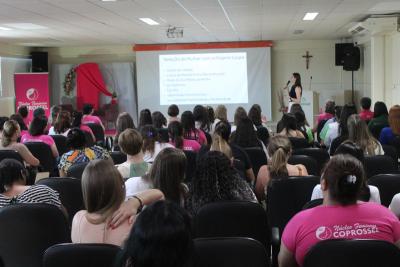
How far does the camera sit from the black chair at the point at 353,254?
193cm

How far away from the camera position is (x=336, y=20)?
31.9 feet

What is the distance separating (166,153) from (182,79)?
10838mm

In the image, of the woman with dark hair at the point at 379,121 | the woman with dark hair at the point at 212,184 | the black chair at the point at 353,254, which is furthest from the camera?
the woman with dark hair at the point at 379,121

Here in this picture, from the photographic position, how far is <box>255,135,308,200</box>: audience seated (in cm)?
388

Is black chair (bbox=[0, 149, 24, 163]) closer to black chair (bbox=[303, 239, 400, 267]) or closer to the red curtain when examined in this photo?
black chair (bbox=[303, 239, 400, 267])

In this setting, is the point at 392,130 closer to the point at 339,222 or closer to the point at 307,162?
the point at 307,162

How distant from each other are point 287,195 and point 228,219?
3.35 ft

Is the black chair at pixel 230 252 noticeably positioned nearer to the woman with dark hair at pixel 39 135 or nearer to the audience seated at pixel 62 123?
the woman with dark hair at pixel 39 135

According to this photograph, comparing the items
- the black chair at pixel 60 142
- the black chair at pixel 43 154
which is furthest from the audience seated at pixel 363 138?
the black chair at pixel 60 142

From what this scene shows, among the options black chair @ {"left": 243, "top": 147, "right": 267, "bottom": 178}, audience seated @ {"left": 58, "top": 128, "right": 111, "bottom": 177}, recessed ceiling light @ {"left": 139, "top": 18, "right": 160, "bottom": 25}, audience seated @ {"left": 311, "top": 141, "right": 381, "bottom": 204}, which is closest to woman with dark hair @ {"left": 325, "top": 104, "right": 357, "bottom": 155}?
black chair @ {"left": 243, "top": 147, "right": 267, "bottom": 178}

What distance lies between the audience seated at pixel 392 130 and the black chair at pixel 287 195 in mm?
2593

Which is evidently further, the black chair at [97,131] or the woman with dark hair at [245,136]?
the black chair at [97,131]

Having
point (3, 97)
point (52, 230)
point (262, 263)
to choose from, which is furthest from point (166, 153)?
point (3, 97)

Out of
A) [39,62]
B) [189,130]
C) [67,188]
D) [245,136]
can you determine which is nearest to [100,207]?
[67,188]
